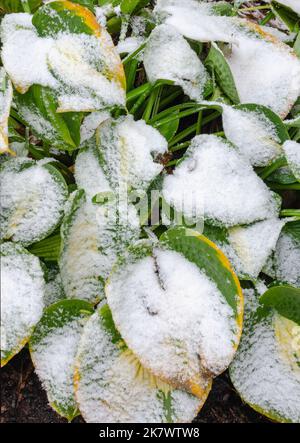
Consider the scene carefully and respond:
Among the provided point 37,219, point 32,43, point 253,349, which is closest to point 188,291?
point 253,349

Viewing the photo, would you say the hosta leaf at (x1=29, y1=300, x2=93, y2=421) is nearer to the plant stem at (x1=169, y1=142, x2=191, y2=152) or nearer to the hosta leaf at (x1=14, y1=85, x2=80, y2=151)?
the hosta leaf at (x1=14, y1=85, x2=80, y2=151)

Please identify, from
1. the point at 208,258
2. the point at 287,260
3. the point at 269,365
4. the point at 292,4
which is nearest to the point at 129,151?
the point at 208,258

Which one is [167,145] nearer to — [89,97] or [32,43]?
[89,97]

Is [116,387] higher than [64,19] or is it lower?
lower

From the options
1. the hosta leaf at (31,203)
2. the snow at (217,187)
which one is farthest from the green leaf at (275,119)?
the hosta leaf at (31,203)

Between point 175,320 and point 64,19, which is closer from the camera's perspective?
point 175,320

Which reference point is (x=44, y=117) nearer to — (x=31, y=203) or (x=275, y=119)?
(x=31, y=203)
